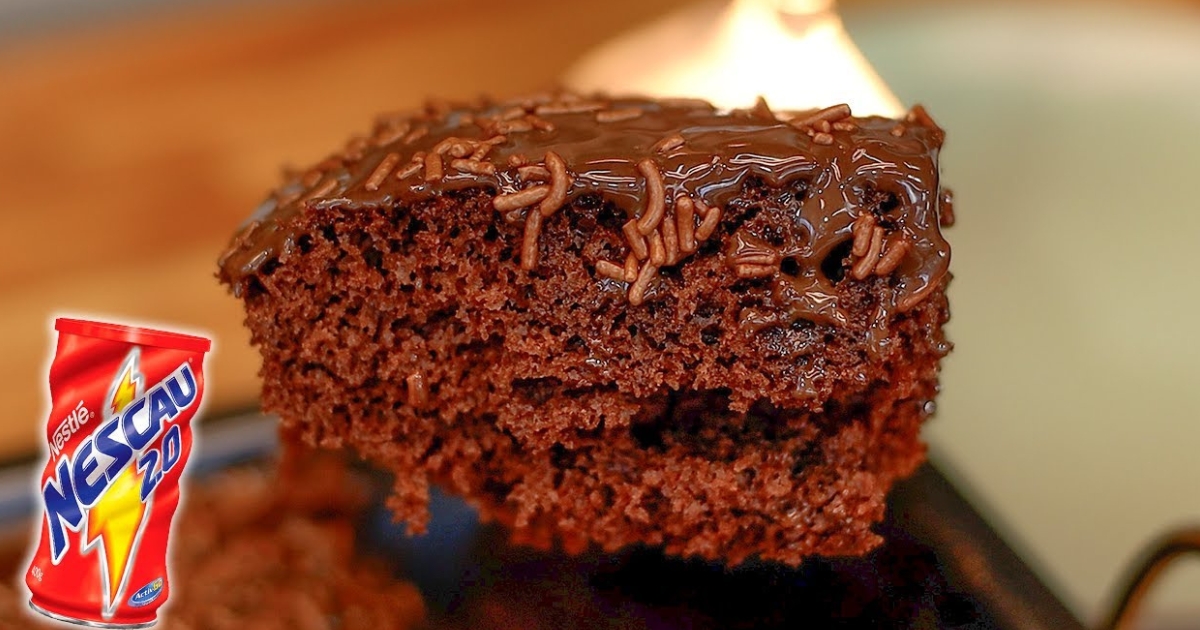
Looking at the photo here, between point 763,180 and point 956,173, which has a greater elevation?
point 763,180

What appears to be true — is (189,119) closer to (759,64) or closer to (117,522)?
(759,64)

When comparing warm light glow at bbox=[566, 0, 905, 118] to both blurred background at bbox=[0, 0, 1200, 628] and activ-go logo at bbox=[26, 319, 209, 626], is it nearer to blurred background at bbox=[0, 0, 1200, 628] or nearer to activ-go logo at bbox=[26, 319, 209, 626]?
blurred background at bbox=[0, 0, 1200, 628]

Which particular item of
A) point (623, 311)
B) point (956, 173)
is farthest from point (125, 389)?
point (956, 173)

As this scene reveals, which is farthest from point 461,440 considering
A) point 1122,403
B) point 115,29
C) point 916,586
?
point 115,29

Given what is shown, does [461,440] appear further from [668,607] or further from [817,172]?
[817,172]

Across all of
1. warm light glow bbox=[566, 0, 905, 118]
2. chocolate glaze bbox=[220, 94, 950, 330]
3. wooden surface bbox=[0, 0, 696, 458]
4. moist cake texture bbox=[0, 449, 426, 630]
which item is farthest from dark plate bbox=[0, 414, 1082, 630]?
wooden surface bbox=[0, 0, 696, 458]

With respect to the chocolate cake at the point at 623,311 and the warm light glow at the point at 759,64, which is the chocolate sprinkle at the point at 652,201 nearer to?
the chocolate cake at the point at 623,311

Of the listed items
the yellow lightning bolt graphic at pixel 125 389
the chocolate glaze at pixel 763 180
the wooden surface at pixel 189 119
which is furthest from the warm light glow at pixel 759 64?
the yellow lightning bolt graphic at pixel 125 389
